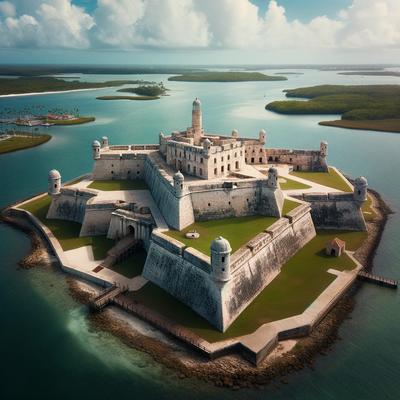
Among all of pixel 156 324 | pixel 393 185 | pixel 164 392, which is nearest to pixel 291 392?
pixel 164 392

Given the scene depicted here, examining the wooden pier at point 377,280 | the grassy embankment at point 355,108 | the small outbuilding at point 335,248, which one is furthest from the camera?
the grassy embankment at point 355,108

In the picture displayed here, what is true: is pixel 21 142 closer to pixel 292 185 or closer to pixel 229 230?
pixel 292 185

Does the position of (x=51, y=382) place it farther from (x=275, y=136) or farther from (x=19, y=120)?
(x=19, y=120)

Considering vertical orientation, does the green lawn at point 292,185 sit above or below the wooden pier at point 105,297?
above

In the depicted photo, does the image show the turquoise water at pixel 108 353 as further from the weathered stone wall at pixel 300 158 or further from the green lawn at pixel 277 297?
the weathered stone wall at pixel 300 158

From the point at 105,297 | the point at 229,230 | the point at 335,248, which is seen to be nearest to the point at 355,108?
the point at 335,248

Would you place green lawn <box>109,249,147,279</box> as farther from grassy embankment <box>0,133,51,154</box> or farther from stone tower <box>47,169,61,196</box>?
grassy embankment <box>0,133,51,154</box>

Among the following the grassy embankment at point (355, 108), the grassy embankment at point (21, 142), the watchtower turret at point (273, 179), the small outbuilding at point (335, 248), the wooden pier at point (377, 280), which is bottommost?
the grassy embankment at point (21, 142)

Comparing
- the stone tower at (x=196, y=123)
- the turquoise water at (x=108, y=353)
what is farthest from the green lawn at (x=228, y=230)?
the stone tower at (x=196, y=123)
